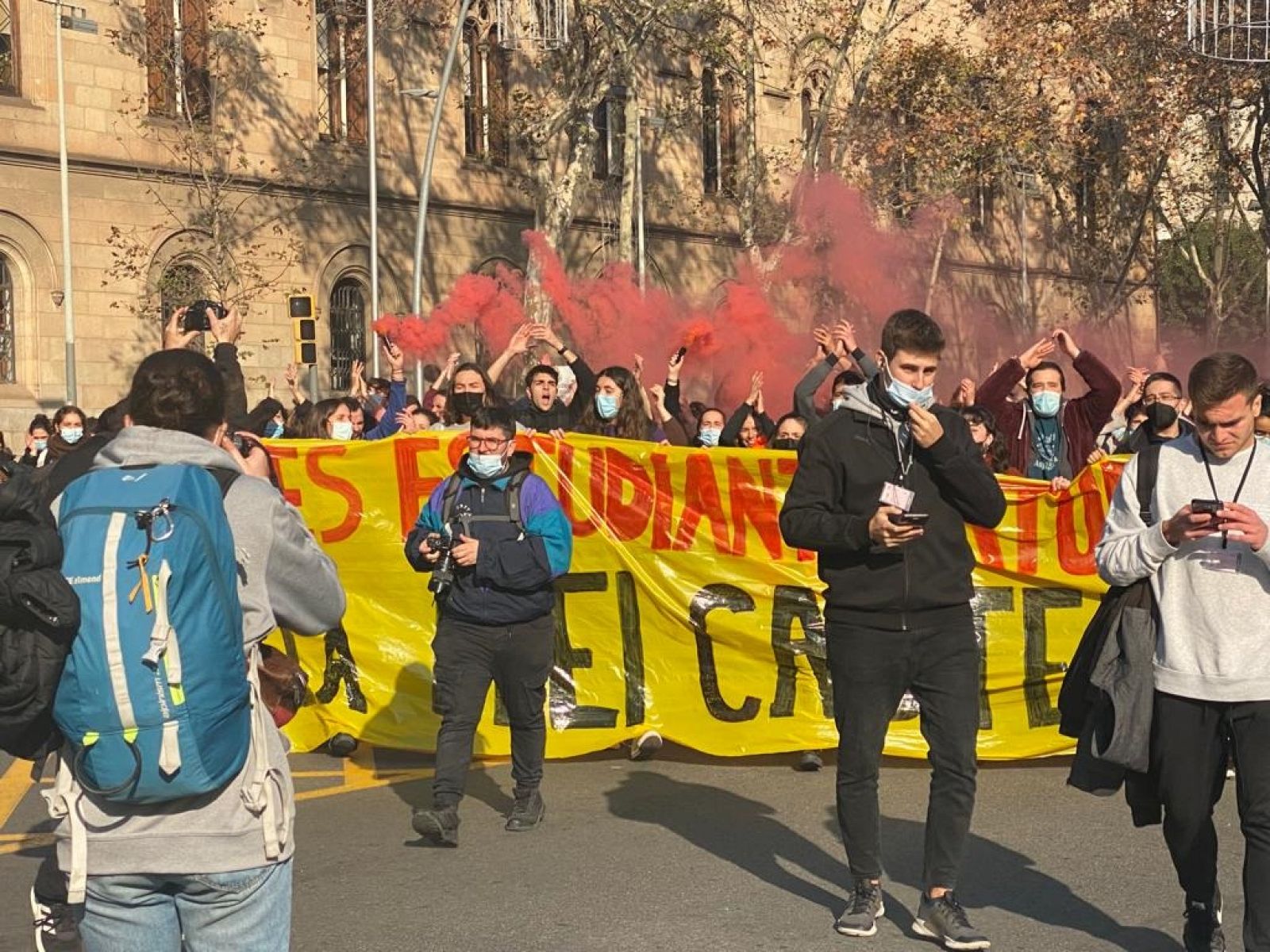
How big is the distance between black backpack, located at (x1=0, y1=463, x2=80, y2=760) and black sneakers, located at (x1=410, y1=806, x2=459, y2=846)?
12.9ft

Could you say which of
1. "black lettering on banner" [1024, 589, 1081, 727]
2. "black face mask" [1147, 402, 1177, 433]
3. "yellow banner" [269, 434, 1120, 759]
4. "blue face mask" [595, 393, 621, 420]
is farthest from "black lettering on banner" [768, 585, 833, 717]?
"blue face mask" [595, 393, 621, 420]

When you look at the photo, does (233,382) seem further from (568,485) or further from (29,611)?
(29,611)

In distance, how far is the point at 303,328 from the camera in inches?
938

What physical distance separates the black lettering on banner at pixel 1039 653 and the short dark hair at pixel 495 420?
9.55 ft

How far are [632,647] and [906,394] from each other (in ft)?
12.6

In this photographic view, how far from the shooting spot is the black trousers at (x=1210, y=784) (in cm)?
533

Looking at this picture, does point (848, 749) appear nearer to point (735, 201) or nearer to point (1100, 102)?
point (1100, 102)

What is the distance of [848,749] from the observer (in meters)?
6.27

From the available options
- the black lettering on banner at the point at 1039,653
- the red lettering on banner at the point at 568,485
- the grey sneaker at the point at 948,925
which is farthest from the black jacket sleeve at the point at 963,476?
the red lettering on banner at the point at 568,485

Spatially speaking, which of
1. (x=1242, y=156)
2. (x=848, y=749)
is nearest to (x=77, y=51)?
(x=1242, y=156)

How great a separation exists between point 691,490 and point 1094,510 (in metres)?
1.96

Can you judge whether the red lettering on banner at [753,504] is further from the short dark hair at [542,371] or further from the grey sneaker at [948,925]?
the grey sneaker at [948,925]

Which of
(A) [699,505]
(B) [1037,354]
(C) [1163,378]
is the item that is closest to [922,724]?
(A) [699,505]

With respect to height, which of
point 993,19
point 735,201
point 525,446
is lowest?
point 525,446
